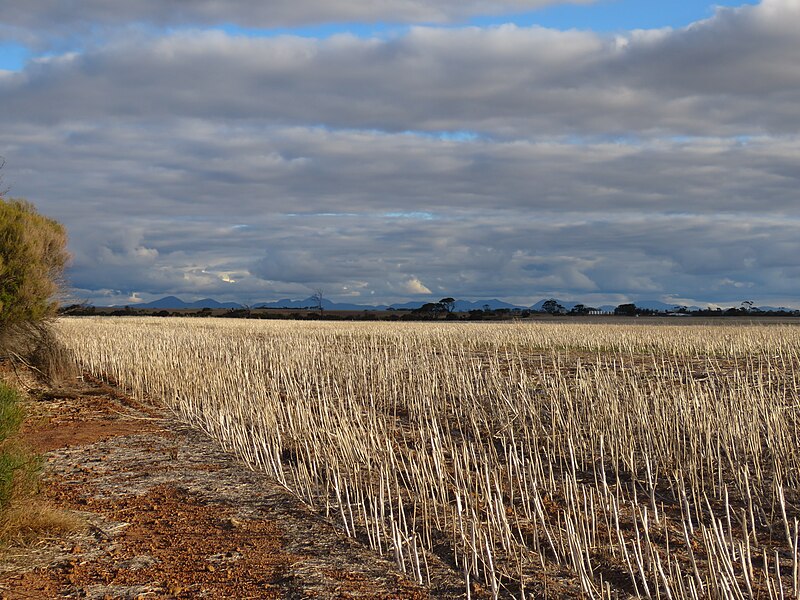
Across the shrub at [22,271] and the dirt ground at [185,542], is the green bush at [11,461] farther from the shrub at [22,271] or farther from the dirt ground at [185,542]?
the shrub at [22,271]

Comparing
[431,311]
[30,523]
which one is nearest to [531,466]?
[30,523]

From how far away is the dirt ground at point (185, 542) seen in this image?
5.42 metres

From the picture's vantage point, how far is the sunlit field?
562 centimetres

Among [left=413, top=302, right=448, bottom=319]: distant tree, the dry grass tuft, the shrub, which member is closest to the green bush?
the dry grass tuft

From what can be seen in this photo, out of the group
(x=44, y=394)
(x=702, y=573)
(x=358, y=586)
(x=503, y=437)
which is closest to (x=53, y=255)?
(x=44, y=394)

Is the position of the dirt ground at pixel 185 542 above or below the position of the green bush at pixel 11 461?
below

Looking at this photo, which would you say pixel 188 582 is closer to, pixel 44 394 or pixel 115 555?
pixel 115 555

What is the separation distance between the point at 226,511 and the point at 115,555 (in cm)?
135

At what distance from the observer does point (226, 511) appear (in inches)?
288

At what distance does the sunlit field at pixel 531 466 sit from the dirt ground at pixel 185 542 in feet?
0.86

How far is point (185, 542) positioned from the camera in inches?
252

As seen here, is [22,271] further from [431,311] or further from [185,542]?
[431,311]

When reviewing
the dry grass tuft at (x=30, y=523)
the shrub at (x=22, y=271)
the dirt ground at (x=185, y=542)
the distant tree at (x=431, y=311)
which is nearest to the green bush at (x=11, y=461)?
the dry grass tuft at (x=30, y=523)

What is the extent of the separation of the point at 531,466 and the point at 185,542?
10.8 feet
